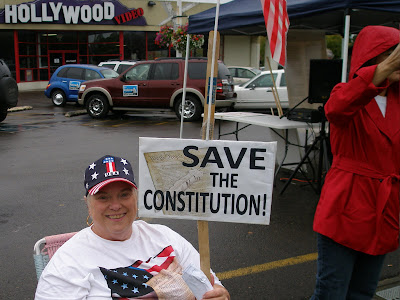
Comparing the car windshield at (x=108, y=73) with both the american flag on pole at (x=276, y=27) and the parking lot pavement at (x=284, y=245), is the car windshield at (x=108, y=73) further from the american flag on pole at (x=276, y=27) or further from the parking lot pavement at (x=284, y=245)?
the american flag on pole at (x=276, y=27)

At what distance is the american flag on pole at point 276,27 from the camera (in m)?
4.31

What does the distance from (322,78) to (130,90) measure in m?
9.25

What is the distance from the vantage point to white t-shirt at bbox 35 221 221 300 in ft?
7.02

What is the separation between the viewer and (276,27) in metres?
4.50

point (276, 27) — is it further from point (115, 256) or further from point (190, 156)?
point (115, 256)

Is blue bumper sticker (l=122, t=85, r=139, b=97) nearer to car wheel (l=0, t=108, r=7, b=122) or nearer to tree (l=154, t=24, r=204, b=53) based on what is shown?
car wheel (l=0, t=108, r=7, b=122)

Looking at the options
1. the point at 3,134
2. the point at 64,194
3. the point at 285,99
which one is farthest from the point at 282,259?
the point at 285,99

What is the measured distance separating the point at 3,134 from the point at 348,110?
437 inches

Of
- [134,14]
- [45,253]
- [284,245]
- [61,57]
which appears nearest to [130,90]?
[284,245]

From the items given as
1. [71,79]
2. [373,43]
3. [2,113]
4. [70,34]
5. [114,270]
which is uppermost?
[70,34]

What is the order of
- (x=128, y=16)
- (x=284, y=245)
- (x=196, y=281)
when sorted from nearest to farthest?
(x=196, y=281)
(x=284, y=245)
(x=128, y=16)

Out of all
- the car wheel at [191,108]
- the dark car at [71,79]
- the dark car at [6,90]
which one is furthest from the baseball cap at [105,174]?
the dark car at [71,79]

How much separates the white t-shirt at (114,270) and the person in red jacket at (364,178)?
81 cm

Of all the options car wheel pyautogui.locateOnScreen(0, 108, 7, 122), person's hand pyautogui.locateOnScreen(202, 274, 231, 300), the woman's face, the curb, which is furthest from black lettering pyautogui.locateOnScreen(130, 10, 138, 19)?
person's hand pyautogui.locateOnScreen(202, 274, 231, 300)
